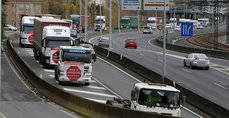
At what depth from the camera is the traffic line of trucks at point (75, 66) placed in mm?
20156

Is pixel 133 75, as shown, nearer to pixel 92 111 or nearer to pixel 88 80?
pixel 88 80

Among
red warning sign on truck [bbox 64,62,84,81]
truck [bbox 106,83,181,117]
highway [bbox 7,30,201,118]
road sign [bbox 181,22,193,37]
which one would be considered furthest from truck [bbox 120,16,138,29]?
truck [bbox 106,83,181,117]

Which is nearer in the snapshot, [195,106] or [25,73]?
[195,106]

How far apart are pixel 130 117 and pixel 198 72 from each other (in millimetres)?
30026

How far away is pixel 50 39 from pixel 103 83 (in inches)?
289

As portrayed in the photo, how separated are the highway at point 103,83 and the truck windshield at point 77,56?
1.91 m

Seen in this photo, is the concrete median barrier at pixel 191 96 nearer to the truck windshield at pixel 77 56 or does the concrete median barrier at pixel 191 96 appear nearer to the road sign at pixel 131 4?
the truck windshield at pixel 77 56

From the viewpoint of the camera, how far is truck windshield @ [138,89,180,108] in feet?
66.1

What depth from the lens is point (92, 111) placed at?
21938 mm

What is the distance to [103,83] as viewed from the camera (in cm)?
3791

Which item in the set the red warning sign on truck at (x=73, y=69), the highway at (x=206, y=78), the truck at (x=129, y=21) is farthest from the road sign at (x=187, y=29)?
the truck at (x=129, y=21)

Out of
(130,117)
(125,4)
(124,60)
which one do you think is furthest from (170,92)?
(125,4)

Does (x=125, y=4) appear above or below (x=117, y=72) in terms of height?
above

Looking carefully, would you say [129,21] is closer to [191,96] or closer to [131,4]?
[131,4]
